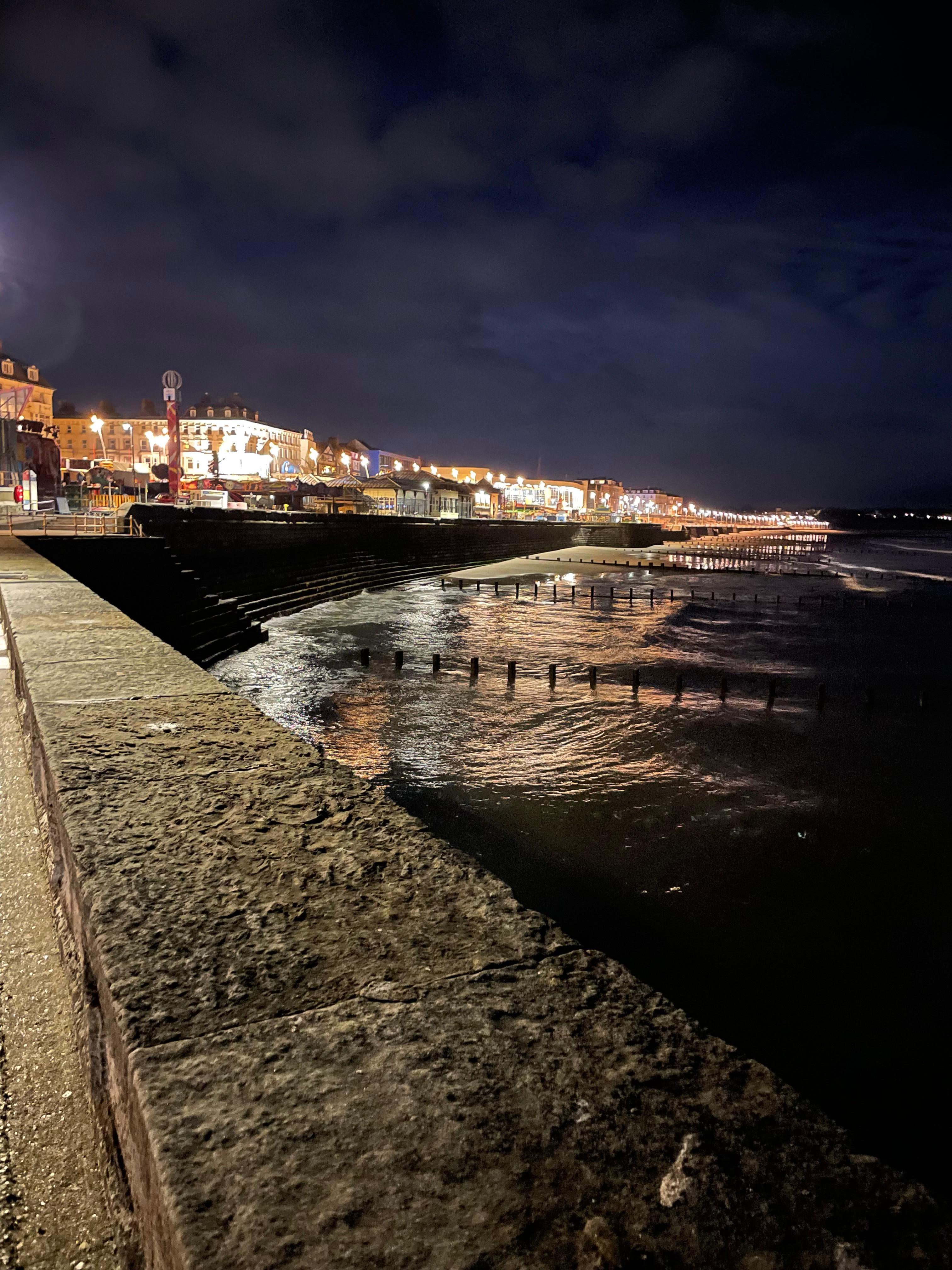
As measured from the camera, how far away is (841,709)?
1583cm

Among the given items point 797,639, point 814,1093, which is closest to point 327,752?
point 814,1093

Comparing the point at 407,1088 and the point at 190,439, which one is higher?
the point at 190,439

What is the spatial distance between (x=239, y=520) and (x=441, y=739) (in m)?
18.4

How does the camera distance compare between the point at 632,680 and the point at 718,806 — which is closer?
the point at 718,806

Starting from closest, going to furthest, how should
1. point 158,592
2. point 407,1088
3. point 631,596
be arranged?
point 407,1088
point 158,592
point 631,596

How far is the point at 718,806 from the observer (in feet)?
32.1

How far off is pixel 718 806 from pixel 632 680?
7.29 metres

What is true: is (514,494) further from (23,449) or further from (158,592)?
(158,592)

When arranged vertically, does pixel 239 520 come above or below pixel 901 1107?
above

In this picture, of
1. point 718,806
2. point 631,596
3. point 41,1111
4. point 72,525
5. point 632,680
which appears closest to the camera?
point 41,1111

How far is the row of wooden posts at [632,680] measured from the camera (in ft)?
51.7

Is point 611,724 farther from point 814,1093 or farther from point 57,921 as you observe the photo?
point 57,921

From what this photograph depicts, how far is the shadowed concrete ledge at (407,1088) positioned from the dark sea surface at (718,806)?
1.35 feet

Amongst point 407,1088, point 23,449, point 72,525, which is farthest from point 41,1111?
point 23,449
